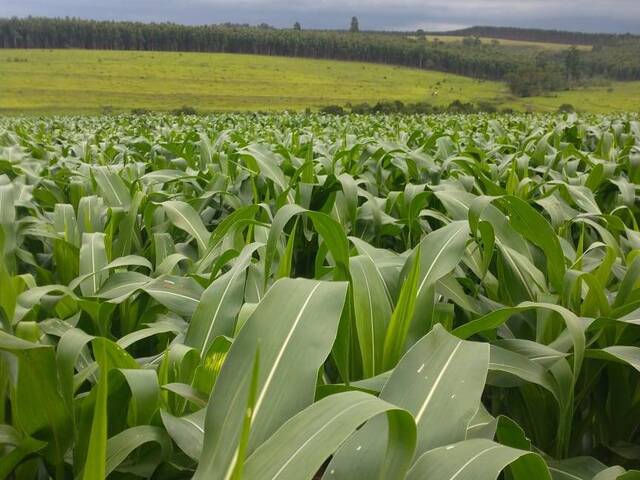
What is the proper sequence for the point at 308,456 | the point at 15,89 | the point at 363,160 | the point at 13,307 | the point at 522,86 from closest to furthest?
the point at 308,456 < the point at 13,307 < the point at 363,160 < the point at 15,89 < the point at 522,86

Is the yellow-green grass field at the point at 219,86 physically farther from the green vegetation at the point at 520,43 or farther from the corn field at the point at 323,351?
the green vegetation at the point at 520,43

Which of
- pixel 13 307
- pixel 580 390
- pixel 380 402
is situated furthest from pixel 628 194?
pixel 13 307

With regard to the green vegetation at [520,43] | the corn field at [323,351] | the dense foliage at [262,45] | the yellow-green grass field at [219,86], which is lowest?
the corn field at [323,351]

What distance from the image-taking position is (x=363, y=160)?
4125 mm

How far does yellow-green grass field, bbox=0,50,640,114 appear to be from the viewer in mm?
64062

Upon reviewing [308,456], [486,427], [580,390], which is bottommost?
[580,390]

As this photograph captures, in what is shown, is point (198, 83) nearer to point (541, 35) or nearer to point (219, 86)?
point (219, 86)

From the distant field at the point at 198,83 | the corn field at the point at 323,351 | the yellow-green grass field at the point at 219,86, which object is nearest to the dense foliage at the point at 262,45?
the yellow-green grass field at the point at 219,86

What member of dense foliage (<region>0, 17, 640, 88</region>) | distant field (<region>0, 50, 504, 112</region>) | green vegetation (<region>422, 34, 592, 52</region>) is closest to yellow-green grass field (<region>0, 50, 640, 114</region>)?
distant field (<region>0, 50, 504, 112</region>)

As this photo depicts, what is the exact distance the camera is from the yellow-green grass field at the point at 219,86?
64.1m

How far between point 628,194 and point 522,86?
81.3m

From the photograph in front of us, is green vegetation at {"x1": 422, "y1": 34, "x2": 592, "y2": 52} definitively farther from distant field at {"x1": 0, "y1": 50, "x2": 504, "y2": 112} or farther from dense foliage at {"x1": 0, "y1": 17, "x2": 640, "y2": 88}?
distant field at {"x1": 0, "y1": 50, "x2": 504, "y2": 112}

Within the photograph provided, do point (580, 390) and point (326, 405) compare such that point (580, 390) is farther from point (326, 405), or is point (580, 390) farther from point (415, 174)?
point (415, 174)

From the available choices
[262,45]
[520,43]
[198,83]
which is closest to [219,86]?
[198,83]
